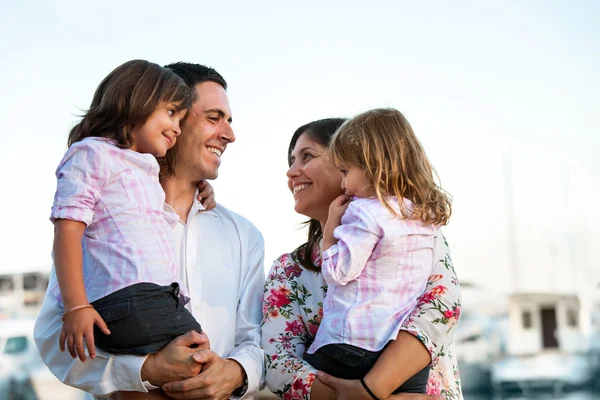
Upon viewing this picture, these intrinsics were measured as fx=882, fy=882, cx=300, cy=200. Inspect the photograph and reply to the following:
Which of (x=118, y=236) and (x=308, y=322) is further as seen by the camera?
(x=308, y=322)

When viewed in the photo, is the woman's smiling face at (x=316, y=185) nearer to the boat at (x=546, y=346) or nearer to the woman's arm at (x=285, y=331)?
the woman's arm at (x=285, y=331)

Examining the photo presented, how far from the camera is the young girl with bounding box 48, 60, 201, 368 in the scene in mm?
2613

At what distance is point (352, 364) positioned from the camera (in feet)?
9.02

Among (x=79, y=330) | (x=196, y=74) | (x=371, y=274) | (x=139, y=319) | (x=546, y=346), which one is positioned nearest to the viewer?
(x=79, y=330)

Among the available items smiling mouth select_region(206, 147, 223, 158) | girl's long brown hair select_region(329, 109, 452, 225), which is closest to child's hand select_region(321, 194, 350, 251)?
girl's long brown hair select_region(329, 109, 452, 225)

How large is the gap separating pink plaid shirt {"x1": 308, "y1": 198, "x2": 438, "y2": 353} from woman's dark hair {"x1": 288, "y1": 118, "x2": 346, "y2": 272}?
1.66 ft

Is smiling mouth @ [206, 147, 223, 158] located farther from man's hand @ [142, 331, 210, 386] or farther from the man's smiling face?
man's hand @ [142, 331, 210, 386]

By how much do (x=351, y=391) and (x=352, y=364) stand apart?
3.5 inches

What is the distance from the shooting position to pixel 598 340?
76.5 ft

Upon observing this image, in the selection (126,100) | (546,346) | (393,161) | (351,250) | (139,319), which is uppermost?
(126,100)

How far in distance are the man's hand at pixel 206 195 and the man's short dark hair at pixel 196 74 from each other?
0.44 meters

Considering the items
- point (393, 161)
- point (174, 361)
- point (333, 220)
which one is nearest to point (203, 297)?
point (174, 361)

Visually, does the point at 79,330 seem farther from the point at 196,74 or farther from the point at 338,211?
the point at 196,74

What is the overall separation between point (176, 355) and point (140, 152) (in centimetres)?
72
